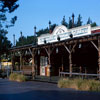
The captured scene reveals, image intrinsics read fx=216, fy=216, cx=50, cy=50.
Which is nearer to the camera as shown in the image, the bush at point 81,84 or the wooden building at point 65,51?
the bush at point 81,84

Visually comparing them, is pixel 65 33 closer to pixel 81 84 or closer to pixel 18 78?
pixel 18 78

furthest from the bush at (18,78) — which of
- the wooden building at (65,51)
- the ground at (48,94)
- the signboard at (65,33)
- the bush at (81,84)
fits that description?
the ground at (48,94)

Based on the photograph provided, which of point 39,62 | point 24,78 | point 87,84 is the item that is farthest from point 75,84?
point 39,62

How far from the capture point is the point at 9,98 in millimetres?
10492

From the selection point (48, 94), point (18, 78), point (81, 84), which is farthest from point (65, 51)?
point (48, 94)

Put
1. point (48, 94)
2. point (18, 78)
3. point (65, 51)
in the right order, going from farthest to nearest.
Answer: point (65, 51) → point (18, 78) → point (48, 94)

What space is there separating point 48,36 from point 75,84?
313 inches

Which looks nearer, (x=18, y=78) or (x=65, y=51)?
(x=18, y=78)

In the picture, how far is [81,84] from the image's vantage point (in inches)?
512

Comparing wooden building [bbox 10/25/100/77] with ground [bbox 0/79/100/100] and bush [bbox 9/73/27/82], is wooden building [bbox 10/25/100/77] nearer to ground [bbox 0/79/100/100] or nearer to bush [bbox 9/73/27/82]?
bush [bbox 9/73/27/82]

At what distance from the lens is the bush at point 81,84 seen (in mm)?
12368

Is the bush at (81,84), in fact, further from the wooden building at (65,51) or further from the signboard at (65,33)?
→ the signboard at (65,33)

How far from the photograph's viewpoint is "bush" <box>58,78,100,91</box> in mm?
12368

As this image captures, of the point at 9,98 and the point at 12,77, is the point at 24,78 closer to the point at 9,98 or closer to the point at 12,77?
the point at 12,77
